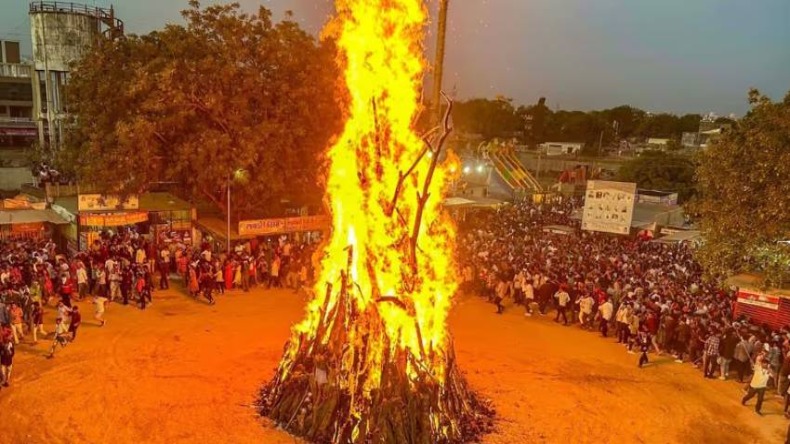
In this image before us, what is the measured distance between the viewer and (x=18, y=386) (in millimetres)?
12445

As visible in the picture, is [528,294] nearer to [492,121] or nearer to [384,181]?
[384,181]

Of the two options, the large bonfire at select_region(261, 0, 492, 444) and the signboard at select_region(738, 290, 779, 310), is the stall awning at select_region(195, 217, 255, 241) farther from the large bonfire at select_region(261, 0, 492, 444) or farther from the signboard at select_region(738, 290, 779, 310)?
the signboard at select_region(738, 290, 779, 310)

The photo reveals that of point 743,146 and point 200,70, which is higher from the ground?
point 200,70

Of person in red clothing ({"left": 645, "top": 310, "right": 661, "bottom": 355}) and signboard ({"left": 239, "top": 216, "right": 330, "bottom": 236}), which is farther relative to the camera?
signboard ({"left": 239, "top": 216, "right": 330, "bottom": 236})

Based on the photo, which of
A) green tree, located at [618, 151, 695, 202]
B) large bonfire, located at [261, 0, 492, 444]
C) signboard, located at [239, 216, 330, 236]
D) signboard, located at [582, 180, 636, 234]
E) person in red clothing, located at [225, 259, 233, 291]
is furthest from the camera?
green tree, located at [618, 151, 695, 202]

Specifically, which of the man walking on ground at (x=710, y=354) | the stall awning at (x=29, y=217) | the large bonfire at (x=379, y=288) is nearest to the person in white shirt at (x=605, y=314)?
the man walking on ground at (x=710, y=354)

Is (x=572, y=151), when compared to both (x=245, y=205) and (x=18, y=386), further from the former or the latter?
(x=18, y=386)

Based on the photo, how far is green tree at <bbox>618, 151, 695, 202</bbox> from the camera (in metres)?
47.6

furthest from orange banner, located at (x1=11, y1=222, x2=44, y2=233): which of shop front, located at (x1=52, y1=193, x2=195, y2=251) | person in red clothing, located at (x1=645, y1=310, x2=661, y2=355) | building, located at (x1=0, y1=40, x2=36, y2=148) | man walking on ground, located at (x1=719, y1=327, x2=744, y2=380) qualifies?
building, located at (x1=0, y1=40, x2=36, y2=148)

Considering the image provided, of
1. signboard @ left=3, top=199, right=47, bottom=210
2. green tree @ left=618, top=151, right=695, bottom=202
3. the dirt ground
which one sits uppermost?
green tree @ left=618, top=151, right=695, bottom=202

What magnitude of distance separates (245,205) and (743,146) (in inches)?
759

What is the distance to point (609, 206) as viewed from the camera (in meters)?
28.7

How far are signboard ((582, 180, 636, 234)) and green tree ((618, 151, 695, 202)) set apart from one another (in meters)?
21.9

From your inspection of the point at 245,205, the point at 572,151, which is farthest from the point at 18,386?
the point at 572,151
